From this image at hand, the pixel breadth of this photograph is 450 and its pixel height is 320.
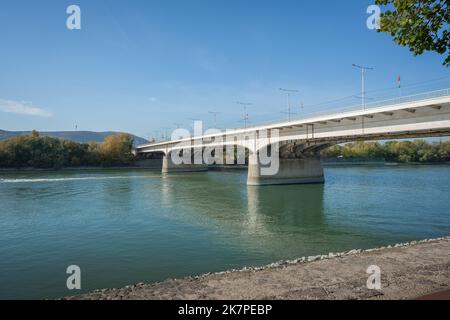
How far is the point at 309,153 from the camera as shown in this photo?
49.0m

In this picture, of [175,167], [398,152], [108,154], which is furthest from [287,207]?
[398,152]

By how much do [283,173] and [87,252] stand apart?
34983 mm

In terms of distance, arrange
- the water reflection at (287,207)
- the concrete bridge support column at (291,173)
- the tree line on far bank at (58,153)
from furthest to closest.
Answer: the tree line on far bank at (58,153), the concrete bridge support column at (291,173), the water reflection at (287,207)

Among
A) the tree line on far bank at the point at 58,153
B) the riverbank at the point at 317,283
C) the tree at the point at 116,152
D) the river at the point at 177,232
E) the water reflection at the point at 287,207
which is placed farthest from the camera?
the tree at the point at 116,152

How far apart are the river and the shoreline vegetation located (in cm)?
6219

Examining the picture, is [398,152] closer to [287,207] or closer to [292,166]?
[292,166]

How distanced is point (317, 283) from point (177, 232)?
11836 millimetres

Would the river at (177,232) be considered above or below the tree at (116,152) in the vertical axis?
below

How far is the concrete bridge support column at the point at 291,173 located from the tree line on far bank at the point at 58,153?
220 feet

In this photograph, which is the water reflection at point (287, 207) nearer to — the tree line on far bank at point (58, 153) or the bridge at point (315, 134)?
the bridge at point (315, 134)

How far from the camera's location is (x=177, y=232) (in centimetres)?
1867

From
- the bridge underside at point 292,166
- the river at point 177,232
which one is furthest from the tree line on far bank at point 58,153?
the bridge underside at point 292,166

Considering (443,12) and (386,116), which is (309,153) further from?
(443,12)

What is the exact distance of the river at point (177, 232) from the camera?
12125mm
